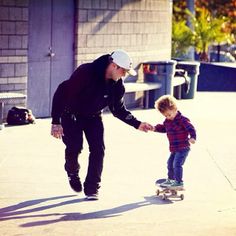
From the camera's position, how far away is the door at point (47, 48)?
51.2 feet

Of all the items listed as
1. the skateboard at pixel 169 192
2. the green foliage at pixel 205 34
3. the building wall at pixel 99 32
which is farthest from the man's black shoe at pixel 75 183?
the green foliage at pixel 205 34

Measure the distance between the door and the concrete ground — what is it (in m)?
1.05

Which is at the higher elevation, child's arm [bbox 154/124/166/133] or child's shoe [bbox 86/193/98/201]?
child's arm [bbox 154/124/166/133]

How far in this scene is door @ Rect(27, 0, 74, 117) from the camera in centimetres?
1560

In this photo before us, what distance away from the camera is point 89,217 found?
8.68 metres

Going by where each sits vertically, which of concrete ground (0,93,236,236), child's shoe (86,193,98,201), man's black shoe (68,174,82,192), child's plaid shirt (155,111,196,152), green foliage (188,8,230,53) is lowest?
concrete ground (0,93,236,236)

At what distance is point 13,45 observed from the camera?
1518 centimetres

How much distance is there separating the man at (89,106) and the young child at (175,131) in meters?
0.24

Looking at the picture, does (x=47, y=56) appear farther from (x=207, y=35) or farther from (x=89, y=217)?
(x=207, y=35)

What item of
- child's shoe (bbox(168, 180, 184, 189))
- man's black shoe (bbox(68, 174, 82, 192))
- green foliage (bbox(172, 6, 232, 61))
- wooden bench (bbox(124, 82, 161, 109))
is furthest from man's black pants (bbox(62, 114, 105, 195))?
green foliage (bbox(172, 6, 232, 61))

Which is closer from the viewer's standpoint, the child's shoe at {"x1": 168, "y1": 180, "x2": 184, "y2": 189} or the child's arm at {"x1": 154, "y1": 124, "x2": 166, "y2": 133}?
the child's shoe at {"x1": 168, "y1": 180, "x2": 184, "y2": 189}

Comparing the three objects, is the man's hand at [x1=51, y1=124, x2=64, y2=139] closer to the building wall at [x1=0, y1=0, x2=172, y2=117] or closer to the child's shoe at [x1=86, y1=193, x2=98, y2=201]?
the child's shoe at [x1=86, y1=193, x2=98, y2=201]

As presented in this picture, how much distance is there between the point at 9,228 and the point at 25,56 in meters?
7.50

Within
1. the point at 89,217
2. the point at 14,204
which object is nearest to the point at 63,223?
the point at 89,217
